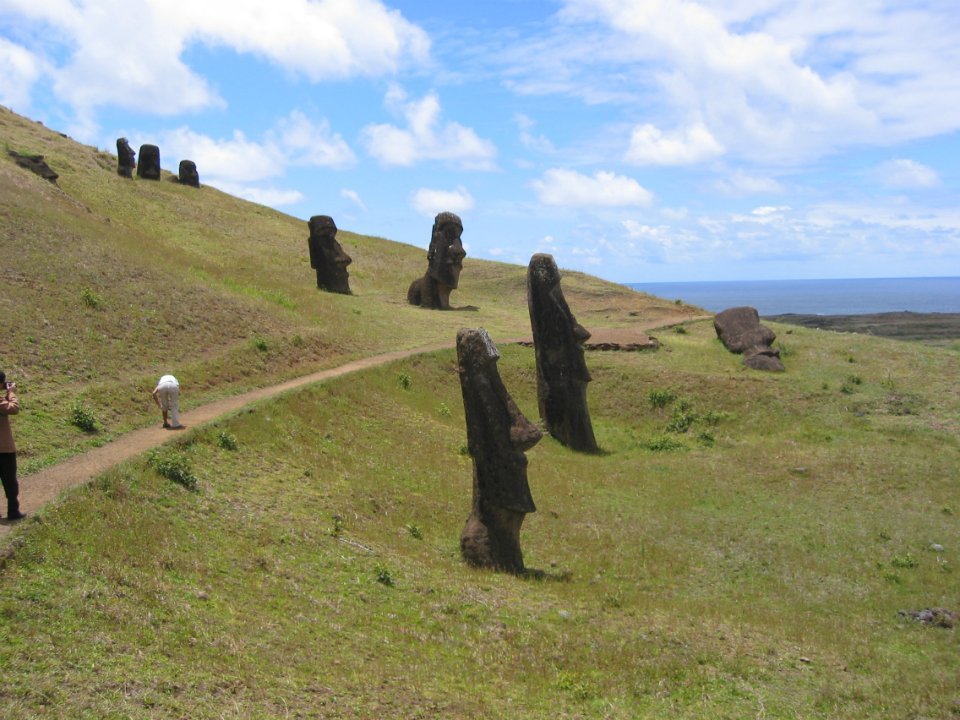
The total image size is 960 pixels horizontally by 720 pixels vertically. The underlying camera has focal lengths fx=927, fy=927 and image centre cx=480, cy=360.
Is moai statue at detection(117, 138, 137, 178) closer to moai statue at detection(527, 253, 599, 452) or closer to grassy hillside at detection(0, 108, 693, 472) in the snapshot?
grassy hillside at detection(0, 108, 693, 472)

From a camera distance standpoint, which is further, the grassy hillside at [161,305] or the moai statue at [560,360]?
the moai statue at [560,360]

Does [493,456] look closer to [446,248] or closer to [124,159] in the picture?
[446,248]

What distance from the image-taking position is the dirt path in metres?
14.0

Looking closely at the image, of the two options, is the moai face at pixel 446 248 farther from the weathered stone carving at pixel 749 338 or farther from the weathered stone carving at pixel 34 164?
the weathered stone carving at pixel 34 164

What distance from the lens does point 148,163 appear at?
6131 centimetres

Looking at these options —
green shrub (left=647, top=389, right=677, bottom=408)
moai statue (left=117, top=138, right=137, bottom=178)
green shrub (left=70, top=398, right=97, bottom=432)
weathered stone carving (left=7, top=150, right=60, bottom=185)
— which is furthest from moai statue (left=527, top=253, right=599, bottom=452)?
moai statue (left=117, top=138, right=137, bottom=178)

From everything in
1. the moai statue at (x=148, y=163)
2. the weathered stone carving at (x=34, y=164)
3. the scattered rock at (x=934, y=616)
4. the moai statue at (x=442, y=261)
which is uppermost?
the moai statue at (x=148, y=163)

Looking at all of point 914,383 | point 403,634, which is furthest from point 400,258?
point 403,634

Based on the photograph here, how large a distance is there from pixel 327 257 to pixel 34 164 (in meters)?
15.2

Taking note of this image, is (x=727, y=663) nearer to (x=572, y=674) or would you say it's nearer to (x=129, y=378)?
(x=572, y=674)

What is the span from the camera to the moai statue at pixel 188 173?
64.6 metres

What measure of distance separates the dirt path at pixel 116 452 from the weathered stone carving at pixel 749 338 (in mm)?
14756

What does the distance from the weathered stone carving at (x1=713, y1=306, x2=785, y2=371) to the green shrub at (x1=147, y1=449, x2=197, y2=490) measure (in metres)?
22.7

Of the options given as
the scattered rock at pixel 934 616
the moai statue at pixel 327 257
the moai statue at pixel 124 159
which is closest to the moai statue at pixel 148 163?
the moai statue at pixel 124 159
